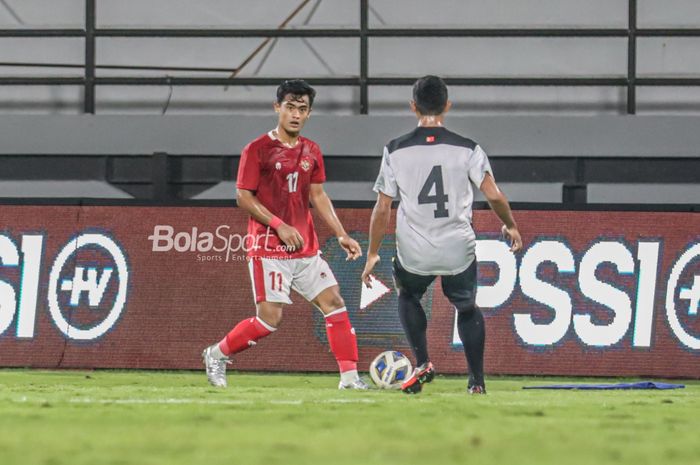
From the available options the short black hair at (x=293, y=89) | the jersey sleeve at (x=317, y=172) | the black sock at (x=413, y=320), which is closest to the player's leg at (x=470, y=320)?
the black sock at (x=413, y=320)

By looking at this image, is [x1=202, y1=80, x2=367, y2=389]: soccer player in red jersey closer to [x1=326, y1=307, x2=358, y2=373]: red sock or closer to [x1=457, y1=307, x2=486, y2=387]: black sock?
[x1=326, y1=307, x2=358, y2=373]: red sock

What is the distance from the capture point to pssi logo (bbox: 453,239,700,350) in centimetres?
1198

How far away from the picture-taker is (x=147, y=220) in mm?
12602

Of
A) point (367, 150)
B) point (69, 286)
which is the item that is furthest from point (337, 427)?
point (367, 150)

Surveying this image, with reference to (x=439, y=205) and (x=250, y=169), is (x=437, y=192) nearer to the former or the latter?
(x=439, y=205)

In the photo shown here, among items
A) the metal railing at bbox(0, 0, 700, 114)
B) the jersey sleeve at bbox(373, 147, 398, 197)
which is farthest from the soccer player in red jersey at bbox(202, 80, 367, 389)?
the metal railing at bbox(0, 0, 700, 114)

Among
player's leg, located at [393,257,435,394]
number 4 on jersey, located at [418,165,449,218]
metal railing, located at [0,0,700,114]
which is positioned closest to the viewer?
number 4 on jersey, located at [418,165,449,218]

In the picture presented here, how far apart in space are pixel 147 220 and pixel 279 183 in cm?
332

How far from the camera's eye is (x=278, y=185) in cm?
954

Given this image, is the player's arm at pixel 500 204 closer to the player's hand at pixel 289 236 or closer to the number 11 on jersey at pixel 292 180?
the player's hand at pixel 289 236

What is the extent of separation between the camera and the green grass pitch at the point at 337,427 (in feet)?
16.5

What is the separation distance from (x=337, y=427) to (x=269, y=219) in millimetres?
3385

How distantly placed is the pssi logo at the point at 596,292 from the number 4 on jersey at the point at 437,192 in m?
3.57

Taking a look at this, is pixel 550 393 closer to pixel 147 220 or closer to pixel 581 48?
pixel 147 220
